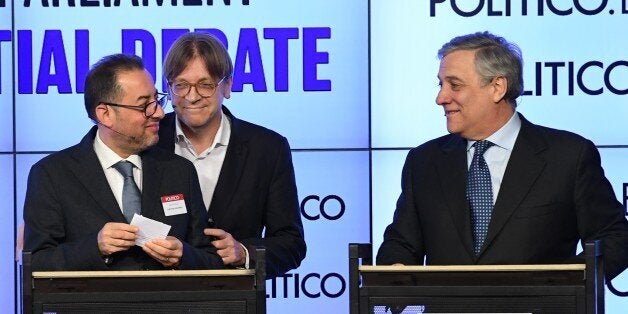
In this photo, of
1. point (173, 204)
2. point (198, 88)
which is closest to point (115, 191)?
point (173, 204)

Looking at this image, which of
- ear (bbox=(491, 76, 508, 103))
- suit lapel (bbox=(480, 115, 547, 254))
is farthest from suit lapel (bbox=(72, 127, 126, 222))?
ear (bbox=(491, 76, 508, 103))

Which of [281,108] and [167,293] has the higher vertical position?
[281,108]

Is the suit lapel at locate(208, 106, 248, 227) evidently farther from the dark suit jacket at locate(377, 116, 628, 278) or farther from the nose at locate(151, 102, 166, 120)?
the dark suit jacket at locate(377, 116, 628, 278)

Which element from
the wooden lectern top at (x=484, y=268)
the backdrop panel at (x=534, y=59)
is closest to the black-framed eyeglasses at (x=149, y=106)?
the wooden lectern top at (x=484, y=268)

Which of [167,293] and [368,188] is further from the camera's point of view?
[368,188]

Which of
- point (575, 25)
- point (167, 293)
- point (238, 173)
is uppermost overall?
point (575, 25)

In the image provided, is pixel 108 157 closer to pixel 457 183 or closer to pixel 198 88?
pixel 198 88

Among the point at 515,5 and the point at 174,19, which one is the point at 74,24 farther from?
the point at 515,5

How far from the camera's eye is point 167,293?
126 inches

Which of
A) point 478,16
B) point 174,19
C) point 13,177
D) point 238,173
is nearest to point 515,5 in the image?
point 478,16

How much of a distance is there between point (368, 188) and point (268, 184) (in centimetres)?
135

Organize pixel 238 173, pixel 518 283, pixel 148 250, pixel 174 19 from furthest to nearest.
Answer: pixel 174 19
pixel 238 173
pixel 148 250
pixel 518 283

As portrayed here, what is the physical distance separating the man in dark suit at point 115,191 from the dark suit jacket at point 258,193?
0.97 feet

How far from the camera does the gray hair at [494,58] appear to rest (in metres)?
4.00
